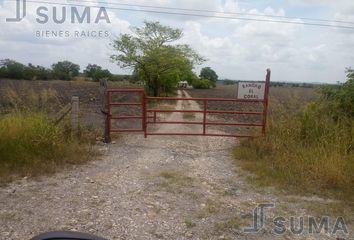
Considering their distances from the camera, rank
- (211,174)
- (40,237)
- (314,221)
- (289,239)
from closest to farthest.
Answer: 1. (40,237)
2. (289,239)
3. (314,221)
4. (211,174)

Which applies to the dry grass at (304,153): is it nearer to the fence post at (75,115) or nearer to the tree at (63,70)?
the fence post at (75,115)

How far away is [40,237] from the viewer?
176 centimetres

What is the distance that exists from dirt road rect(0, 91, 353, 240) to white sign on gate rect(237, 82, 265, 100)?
2204 millimetres

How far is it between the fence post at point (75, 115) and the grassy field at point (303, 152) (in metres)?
4.03

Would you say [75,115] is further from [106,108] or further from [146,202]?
[146,202]

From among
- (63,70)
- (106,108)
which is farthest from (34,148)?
(63,70)

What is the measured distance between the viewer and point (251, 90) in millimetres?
8906

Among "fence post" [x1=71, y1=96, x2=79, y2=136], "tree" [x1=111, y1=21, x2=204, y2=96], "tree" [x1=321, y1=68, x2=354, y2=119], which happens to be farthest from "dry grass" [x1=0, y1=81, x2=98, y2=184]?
"tree" [x1=111, y1=21, x2=204, y2=96]

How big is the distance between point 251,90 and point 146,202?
4.98m

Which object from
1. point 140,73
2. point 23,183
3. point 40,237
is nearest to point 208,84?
point 140,73

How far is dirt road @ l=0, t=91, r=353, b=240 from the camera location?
13.8 ft

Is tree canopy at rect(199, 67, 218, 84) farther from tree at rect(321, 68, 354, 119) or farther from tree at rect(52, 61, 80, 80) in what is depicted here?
tree at rect(321, 68, 354, 119)

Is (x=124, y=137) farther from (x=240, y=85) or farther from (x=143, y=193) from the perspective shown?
(x=143, y=193)

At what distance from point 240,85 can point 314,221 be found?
4.84m
